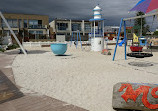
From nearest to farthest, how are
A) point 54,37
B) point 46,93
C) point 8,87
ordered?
point 46,93, point 8,87, point 54,37

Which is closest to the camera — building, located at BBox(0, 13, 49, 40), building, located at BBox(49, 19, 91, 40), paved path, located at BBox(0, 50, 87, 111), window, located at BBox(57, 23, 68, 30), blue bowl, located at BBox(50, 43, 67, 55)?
paved path, located at BBox(0, 50, 87, 111)

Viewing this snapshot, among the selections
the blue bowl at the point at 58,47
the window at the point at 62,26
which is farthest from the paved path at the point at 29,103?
the window at the point at 62,26

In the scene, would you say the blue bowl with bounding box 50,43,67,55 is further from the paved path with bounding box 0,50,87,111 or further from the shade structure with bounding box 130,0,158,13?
the paved path with bounding box 0,50,87,111

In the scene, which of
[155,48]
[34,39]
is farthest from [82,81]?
[34,39]

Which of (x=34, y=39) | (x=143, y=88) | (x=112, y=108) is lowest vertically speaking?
(x=112, y=108)

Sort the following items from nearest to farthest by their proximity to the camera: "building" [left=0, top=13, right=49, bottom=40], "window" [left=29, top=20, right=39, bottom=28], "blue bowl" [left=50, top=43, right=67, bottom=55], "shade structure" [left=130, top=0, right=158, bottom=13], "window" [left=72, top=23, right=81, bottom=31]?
"shade structure" [left=130, top=0, right=158, bottom=13]
"blue bowl" [left=50, top=43, right=67, bottom=55]
"building" [left=0, top=13, right=49, bottom=40]
"window" [left=29, top=20, right=39, bottom=28]
"window" [left=72, top=23, right=81, bottom=31]

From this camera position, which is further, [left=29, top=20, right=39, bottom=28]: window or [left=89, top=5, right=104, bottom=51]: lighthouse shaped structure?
[left=29, top=20, right=39, bottom=28]: window

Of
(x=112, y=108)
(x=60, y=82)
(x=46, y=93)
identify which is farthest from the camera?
(x=60, y=82)

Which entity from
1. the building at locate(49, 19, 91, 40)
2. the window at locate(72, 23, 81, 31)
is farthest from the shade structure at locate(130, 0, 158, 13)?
the window at locate(72, 23, 81, 31)

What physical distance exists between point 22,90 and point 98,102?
7.60 ft

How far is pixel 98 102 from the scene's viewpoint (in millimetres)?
3652

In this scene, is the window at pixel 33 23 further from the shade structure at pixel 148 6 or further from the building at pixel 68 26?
the shade structure at pixel 148 6

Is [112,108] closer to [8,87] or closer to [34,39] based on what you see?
[8,87]

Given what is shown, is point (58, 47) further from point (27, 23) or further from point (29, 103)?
point (27, 23)
